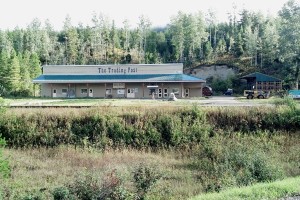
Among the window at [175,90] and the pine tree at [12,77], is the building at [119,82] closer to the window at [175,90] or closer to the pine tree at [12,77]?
the window at [175,90]

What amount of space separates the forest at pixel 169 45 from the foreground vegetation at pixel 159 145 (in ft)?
97.1

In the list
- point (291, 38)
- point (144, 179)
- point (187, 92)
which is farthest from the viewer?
point (291, 38)

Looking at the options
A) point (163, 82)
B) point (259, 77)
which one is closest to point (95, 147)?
point (163, 82)

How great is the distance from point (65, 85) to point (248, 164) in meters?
36.2

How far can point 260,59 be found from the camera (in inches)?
2459

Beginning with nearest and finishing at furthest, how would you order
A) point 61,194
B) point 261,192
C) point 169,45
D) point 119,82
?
1. point 61,194
2. point 261,192
3. point 119,82
4. point 169,45

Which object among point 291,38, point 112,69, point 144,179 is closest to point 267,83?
point 291,38

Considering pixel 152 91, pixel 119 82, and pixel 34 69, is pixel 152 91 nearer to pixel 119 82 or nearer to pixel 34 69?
pixel 119 82

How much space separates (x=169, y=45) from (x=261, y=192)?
7166 cm

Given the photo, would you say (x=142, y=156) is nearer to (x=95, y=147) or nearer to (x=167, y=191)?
(x=95, y=147)

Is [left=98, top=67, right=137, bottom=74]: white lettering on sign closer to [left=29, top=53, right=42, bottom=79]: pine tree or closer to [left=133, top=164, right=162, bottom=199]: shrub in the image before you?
[left=29, top=53, right=42, bottom=79]: pine tree

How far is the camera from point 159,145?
62.0 feet

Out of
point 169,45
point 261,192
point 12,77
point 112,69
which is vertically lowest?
point 261,192

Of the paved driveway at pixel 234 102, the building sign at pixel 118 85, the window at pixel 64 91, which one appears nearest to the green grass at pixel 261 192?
the paved driveway at pixel 234 102
